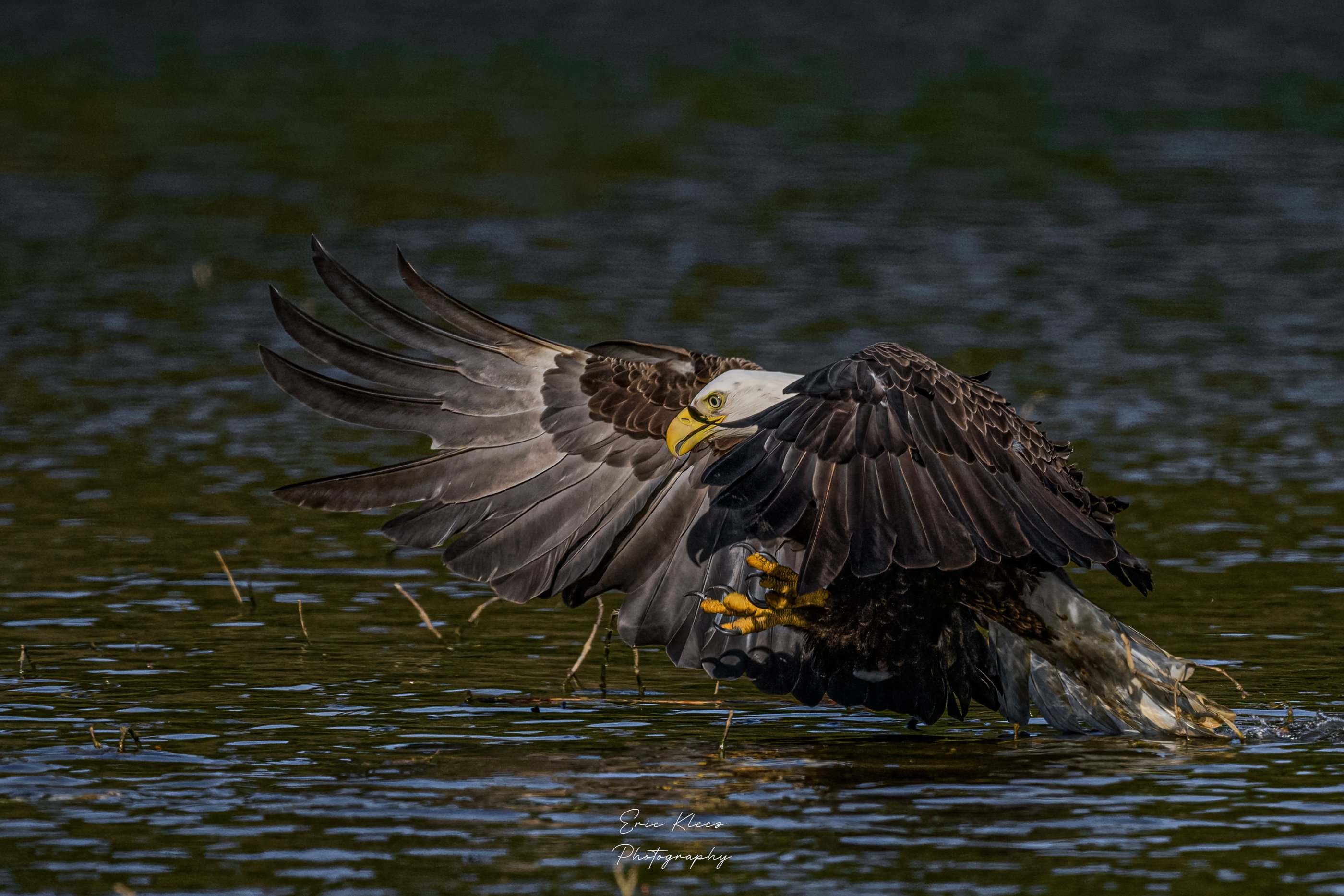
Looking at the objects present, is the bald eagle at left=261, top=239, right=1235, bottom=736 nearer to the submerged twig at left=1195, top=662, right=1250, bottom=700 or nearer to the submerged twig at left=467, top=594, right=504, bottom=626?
the submerged twig at left=1195, top=662, right=1250, bottom=700

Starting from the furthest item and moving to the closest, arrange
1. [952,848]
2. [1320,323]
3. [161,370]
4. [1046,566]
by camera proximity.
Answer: [1320,323] → [161,370] → [1046,566] → [952,848]

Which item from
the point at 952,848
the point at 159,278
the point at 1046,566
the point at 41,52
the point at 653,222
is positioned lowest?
the point at 952,848

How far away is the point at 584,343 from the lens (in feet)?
48.4

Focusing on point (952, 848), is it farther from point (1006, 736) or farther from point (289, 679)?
point (289, 679)

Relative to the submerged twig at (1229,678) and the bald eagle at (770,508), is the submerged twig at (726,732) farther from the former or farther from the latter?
the submerged twig at (1229,678)

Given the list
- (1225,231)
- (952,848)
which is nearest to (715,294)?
(1225,231)

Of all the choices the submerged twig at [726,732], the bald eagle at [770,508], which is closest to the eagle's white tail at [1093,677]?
the bald eagle at [770,508]

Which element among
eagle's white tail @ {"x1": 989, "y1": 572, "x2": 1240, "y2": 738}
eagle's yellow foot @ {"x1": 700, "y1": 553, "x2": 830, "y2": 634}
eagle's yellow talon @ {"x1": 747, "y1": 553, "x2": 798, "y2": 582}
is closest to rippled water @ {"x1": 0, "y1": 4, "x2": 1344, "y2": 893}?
eagle's white tail @ {"x1": 989, "y1": 572, "x2": 1240, "y2": 738}

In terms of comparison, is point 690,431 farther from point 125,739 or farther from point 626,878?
point 626,878

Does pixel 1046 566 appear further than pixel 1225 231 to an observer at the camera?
No

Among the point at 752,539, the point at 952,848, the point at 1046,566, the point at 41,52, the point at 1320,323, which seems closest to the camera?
the point at 952,848

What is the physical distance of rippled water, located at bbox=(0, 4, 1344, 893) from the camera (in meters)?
5.93

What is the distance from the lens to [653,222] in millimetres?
20359

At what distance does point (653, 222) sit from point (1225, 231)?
501 cm
